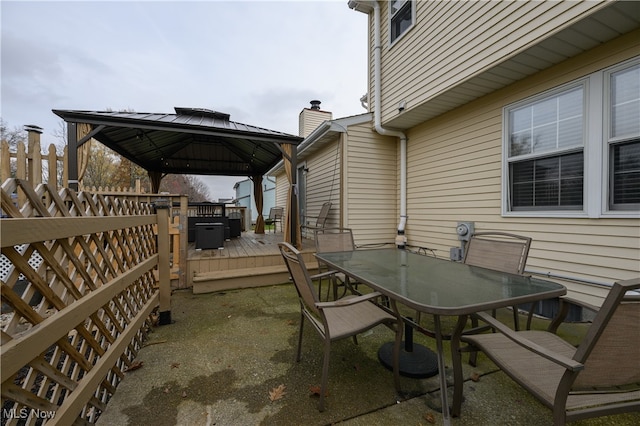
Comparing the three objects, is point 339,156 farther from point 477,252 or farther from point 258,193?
point 258,193

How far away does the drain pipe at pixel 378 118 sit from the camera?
5.08 m

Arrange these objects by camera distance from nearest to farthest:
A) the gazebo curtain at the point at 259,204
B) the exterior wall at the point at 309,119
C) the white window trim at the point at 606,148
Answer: the white window trim at the point at 606,148 → the gazebo curtain at the point at 259,204 → the exterior wall at the point at 309,119

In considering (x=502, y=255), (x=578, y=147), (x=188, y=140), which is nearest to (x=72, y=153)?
(x=188, y=140)

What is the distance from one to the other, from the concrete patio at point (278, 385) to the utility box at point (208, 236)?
2.60m

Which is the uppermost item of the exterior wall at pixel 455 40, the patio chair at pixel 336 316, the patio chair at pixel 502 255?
the exterior wall at pixel 455 40

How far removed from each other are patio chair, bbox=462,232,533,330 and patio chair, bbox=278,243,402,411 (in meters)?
1.17

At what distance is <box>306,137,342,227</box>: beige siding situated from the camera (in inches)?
227

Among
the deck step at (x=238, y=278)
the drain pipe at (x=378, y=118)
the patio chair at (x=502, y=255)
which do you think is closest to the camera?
the patio chair at (x=502, y=255)

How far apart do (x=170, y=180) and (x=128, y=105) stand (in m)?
9.86

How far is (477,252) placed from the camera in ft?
8.32

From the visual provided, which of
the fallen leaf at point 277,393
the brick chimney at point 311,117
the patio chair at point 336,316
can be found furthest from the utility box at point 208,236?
the brick chimney at point 311,117

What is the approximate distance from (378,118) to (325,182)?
205cm

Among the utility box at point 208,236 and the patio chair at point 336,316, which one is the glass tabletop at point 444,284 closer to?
the patio chair at point 336,316

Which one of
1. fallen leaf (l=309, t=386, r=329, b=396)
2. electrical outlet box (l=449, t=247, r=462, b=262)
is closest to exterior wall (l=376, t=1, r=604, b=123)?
electrical outlet box (l=449, t=247, r=462, b=262)
